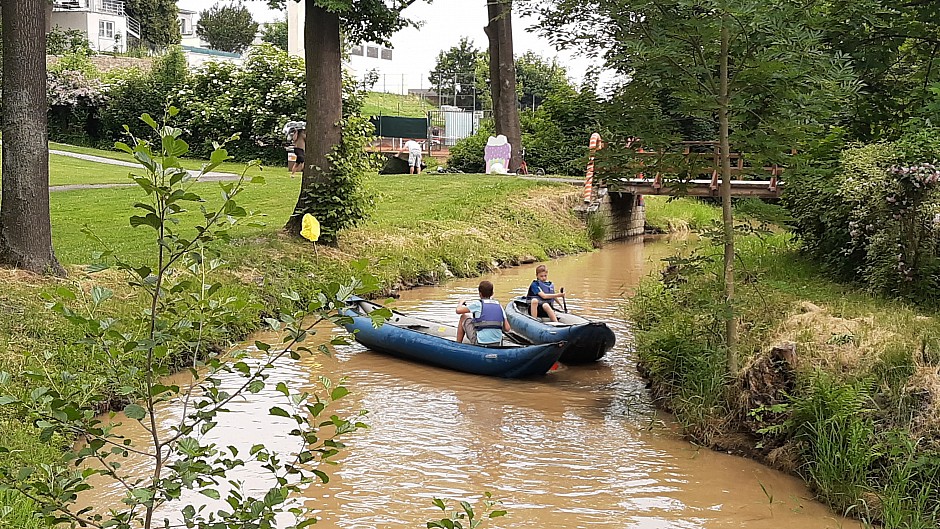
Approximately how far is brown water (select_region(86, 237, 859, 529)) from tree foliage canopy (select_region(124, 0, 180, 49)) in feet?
180

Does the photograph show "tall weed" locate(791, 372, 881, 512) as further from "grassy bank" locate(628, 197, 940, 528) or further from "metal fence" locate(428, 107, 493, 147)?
"metal fence" locate(428, 107, 493, 147)

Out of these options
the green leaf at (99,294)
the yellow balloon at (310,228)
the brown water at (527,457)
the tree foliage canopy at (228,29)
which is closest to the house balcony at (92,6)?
the tree foliage canopy at (228,29)

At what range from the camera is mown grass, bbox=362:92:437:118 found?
158ft

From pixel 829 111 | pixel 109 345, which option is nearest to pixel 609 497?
pixel 829 111

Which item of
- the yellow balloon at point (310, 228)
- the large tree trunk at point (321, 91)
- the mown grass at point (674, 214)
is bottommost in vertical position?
the mown grass at point (674, 214)

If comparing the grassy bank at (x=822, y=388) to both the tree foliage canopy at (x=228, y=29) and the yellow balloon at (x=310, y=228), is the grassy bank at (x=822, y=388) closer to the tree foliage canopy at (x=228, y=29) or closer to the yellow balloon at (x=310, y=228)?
the yellow balloon at (x=310, y=228)

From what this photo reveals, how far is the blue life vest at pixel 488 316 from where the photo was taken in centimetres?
1131

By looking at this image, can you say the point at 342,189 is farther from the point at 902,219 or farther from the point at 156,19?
the point at 156,19

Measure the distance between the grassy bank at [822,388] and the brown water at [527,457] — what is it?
0.25 m

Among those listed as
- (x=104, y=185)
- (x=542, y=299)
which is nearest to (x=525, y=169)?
(x=104, y=185)

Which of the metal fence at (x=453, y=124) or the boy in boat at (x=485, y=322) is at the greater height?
the metal fence at (x=453, y=124)

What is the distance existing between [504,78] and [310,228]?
1443cm

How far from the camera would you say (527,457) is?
8.38 meters

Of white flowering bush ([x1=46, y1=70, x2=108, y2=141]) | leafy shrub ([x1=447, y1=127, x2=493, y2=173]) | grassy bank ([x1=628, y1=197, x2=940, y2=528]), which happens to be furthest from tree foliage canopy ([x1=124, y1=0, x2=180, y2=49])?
grassy bank ([x1=628, y1=197, x2=940, y2=528])
